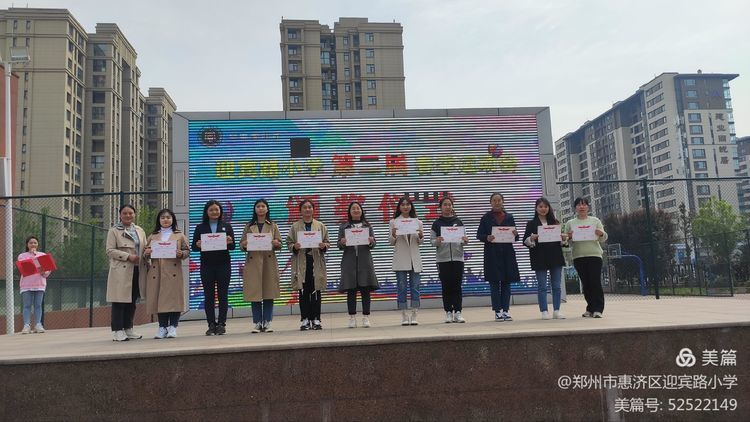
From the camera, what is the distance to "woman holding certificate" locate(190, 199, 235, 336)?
20.7 feet

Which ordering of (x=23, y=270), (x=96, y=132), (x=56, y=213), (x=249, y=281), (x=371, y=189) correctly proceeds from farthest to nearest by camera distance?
(x=96, y=132)
(x=56, y=213)
(x=371, y=189)
(x=23, y=270)
(x=249, y=281)

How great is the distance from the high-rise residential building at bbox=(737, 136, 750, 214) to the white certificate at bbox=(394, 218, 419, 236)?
78974 mm

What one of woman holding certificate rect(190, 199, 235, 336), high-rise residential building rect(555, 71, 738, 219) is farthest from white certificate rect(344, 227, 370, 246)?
→ high-rise residential building rect(555, 71, 738, 219)

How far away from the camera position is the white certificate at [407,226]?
661 cm

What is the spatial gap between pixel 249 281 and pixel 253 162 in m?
3.70

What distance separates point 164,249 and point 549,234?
191 inches

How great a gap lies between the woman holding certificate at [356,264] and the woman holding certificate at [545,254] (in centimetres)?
215

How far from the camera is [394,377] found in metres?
4.48

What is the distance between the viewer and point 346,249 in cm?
670

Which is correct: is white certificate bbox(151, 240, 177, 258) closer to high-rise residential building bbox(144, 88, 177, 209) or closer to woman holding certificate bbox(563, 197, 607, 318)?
woman holding certificate bbox(563, 197, 607, 318)

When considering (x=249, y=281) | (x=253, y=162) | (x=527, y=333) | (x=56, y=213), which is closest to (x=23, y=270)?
(x=253, y=162)

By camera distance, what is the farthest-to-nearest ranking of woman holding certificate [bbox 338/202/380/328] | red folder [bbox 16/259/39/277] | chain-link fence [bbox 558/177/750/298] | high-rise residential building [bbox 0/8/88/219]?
high-rise residential building [bbox 0/8/88/219]
chain-link fence [bbox 558/177/750/298]
red folder [bbox 16/259/39/277]
woman holding certificate [bbox 338/202/380/328]

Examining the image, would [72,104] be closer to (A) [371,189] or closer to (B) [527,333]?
(A) [371,189]

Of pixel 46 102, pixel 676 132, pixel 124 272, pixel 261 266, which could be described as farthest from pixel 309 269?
pixel 676 132
